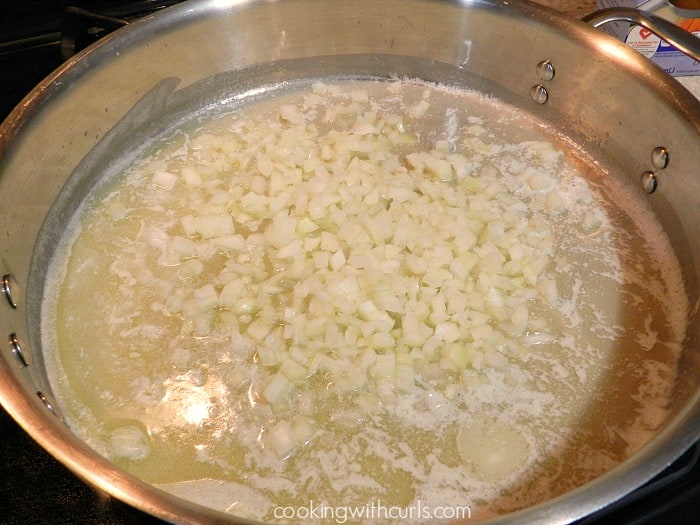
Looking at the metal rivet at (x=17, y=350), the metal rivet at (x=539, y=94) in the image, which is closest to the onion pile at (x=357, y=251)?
the metal rivet at (x=539, y=94)

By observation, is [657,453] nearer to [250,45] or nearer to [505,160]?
[505,160]

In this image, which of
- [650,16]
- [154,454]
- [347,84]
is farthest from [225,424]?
[650,16]

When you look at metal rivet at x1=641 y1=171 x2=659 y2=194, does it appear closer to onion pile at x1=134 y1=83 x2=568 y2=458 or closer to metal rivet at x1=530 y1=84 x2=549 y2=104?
onion pile at x1=134 y1=83 x2=568 y2=458

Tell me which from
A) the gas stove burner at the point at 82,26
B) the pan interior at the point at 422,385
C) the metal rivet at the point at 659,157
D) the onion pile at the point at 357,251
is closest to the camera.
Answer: the pan interior at the point at 422,385

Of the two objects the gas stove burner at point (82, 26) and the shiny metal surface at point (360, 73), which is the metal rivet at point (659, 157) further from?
the gas stove burner at point (82, 26)

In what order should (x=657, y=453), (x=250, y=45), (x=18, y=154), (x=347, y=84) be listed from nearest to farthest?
(x=657, y=453) → (x=18, y=154) → (x=250, y=45) → (x=347, y=84)
